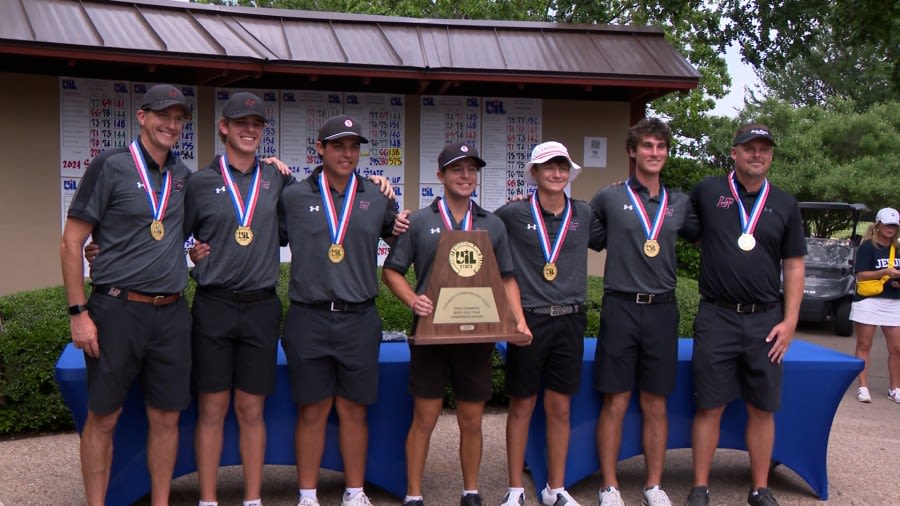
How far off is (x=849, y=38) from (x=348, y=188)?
33.9ft

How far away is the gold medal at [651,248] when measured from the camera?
4.73 m

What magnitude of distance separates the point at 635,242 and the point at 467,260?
1.02m

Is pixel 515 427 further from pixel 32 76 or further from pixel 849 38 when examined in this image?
pixel 849 38

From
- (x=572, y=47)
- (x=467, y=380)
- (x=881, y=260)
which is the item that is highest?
(x=572, y=47)

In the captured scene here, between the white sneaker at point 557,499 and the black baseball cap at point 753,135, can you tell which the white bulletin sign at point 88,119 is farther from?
the black baseball cap at point 753,135

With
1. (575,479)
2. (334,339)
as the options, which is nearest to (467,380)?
(334,339)

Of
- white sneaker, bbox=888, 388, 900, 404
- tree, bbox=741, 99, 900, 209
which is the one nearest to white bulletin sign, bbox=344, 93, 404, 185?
white sneaker, bbox=888, 388, 900, 404

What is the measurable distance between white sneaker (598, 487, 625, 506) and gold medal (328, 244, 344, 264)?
6.72 ft

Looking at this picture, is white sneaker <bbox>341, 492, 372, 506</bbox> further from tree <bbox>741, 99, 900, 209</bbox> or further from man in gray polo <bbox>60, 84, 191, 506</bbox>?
tree <bbox>741, 99, 900, 209</bbox>

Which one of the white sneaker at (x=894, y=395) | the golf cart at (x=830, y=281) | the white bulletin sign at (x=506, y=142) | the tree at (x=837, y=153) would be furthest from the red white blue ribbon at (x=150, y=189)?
the tree at (x=837, y=153)

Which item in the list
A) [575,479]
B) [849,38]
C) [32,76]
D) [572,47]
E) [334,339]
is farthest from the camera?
[849,38]

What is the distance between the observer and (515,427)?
4777mm

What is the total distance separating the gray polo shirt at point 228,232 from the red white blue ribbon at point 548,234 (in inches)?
56.0

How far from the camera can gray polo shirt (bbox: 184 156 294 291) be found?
425cm
